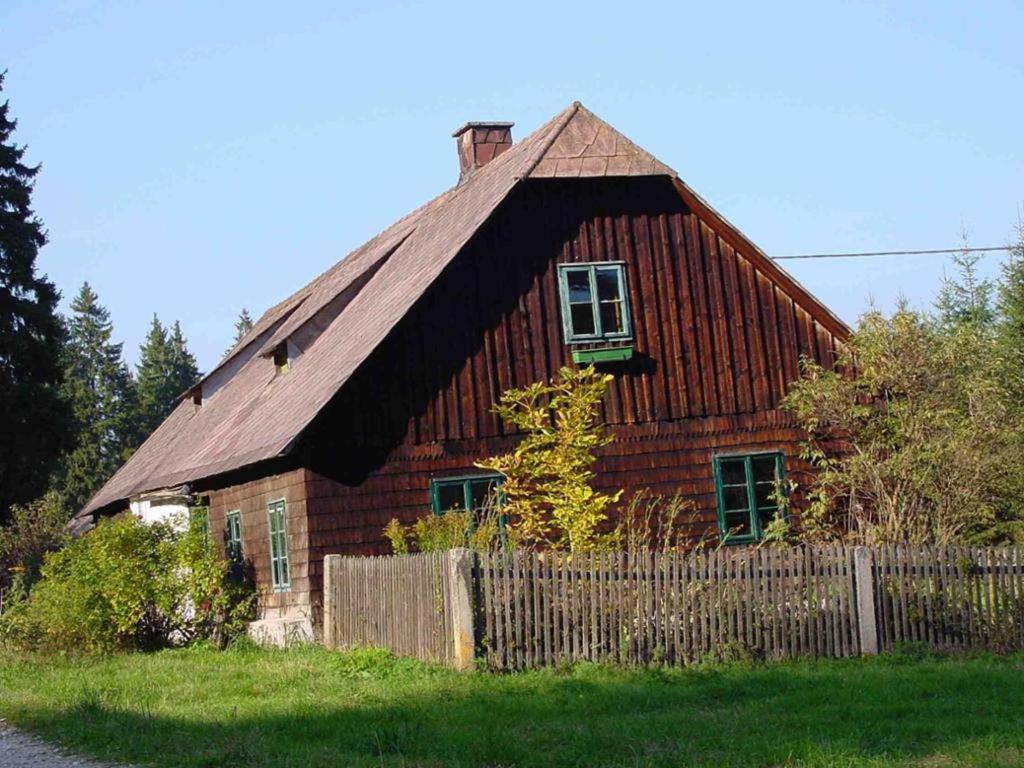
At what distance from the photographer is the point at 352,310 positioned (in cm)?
2542

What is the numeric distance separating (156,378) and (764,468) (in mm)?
76297

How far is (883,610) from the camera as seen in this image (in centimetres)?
1641

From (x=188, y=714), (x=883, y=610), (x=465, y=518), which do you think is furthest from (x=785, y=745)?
(x=465, y=518)

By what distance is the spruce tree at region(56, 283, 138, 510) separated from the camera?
7519cm

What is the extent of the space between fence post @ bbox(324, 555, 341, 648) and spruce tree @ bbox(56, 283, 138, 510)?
41.8m

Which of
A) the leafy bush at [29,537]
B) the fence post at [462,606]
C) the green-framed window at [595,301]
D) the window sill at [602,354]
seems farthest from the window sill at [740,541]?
the leafy bush at [29,537]

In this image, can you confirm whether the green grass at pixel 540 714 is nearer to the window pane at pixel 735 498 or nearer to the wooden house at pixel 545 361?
the wooden house at pixel 545 361

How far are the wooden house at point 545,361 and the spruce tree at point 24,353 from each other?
603 inches

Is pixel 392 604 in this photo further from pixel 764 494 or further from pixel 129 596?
pixel 764 494

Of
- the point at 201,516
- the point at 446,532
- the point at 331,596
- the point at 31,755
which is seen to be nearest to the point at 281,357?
the point at 201,516

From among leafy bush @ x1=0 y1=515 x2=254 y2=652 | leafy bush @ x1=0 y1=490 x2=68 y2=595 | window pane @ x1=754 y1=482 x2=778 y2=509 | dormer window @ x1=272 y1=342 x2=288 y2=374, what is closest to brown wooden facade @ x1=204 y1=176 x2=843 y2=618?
window pane @ x1=754 y1=482 x2=778 y2=509

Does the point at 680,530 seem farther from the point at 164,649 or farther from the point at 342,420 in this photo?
the point at 164,649

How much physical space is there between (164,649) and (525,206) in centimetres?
821

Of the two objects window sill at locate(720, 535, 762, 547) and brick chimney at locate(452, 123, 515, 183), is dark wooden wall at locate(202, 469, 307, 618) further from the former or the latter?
brick chimney at locate(452, 123, 515, 183)
